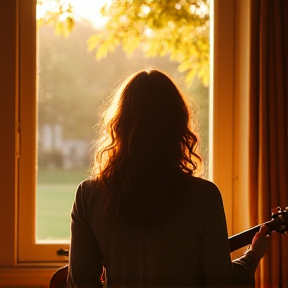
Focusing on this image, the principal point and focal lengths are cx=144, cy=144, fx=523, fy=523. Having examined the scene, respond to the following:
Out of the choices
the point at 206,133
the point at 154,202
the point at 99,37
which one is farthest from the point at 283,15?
the point at 154,202

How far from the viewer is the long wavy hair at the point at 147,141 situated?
1267 mm

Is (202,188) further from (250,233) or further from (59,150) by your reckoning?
(59,150)

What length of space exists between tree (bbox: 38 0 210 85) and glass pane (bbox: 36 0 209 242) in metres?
0.04

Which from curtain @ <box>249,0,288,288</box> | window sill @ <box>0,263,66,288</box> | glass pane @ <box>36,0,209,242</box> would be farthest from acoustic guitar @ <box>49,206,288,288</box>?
glass pane @ <box>36,0,209,242</box>

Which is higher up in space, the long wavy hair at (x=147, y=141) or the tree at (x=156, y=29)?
the tree at (x=156, y=29)

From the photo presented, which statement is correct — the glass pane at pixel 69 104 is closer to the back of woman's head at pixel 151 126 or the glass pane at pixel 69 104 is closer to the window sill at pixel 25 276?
the window sill at pixel 25 276

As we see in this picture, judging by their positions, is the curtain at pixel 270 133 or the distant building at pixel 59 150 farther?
the distant building at pixel 59 150

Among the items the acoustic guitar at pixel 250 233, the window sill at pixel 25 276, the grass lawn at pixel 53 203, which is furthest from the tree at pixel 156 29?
the acoustic guitar at pixel 250 233

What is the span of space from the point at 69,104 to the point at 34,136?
0.88 feet

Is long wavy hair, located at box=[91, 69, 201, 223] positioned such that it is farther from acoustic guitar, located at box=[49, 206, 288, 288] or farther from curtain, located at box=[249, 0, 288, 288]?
curtain, located at box=[249, 0, 288, 288]

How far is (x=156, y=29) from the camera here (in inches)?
102

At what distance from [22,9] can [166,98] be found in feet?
4.51

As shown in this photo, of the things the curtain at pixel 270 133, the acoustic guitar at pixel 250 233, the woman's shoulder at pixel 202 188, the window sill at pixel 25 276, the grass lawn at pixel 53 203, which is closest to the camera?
the woman's shoulder at pixel 202 188

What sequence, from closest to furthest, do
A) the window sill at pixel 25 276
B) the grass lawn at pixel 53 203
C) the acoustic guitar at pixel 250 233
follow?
1. the acoustic guitar at pixel 250 233
2. the window sill at pixel 25 276
3. the grass lawn at pixel 53 203
